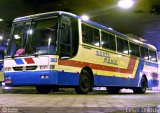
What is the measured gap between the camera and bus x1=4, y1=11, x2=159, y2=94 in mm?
11297

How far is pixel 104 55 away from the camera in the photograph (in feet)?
47.0

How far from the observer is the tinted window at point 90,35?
12724 millimetres

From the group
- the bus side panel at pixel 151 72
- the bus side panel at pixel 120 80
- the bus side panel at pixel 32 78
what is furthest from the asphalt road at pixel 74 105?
the bus side panel at pixel 151 72

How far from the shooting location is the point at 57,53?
11156 mm

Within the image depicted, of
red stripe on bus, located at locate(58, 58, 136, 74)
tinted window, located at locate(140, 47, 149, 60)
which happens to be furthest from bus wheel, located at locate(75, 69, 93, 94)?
tinted window, located at locate(140, 47, 149, 60)

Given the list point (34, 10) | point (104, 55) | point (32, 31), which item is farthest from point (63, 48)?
point (34, 10)

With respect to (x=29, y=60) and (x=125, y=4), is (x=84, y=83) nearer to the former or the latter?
(x=29, y=60)

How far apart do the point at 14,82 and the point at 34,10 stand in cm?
600

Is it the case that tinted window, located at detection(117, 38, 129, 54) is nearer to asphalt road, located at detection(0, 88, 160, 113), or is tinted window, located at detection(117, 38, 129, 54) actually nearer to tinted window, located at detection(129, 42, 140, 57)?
tinted window, located at detection(129, 42, 140, 57)

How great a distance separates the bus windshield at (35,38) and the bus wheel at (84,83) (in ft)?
6.04

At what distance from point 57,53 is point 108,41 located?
13.8 ft

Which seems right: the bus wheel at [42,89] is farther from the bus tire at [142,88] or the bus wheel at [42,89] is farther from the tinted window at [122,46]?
the bus tire at [142,88]

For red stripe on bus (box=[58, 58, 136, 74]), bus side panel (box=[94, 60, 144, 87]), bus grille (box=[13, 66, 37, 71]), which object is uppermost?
red stripe on bus (box=[58, 58, 136, 74])

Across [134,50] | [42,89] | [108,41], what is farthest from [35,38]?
[134,50]
